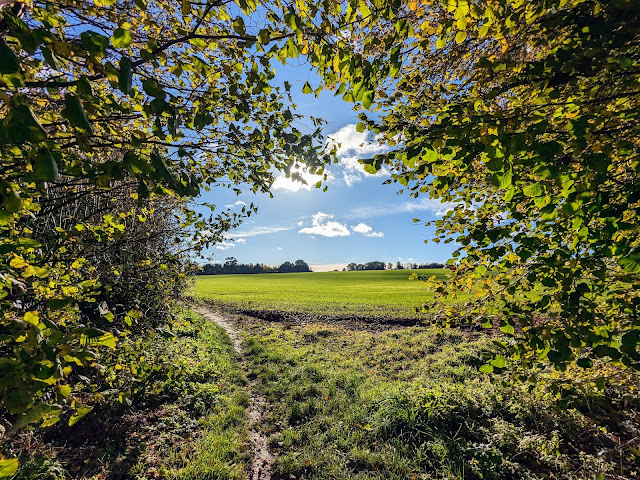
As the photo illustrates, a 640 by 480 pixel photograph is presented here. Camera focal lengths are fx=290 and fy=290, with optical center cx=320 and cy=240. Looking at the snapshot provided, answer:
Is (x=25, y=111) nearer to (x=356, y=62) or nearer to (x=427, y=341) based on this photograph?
(x=356, y=62)

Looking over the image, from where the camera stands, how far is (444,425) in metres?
6.00

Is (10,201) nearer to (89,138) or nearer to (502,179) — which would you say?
(89,138)

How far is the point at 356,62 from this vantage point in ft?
7.93

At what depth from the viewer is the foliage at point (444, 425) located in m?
4.85

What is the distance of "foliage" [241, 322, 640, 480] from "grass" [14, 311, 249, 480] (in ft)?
3.29

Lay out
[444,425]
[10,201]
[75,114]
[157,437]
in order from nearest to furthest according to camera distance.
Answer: [75,114]
[10,201]
[157,437]
[444,425]

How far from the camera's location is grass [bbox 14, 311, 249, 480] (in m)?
4.93

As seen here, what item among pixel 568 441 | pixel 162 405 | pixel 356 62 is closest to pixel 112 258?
pixel 162 405

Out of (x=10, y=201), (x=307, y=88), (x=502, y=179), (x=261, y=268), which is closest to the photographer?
(x=10, y=201)

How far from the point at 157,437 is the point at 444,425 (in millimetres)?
5869

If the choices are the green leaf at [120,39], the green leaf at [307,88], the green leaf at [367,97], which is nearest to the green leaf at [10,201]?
the green leaf at [120,39]

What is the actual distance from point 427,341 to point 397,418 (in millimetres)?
7439

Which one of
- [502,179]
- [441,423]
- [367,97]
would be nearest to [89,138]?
[367,97]

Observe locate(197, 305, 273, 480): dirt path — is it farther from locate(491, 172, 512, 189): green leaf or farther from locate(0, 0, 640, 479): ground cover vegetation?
locate(491, 172, 512, 189): green leaf
